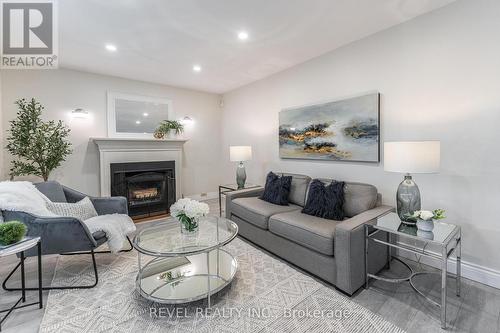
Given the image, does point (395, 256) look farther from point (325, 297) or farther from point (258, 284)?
point (258, 284)

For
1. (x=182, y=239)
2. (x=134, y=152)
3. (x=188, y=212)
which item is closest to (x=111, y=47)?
(x=134, y=152)

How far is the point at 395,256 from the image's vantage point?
259cm

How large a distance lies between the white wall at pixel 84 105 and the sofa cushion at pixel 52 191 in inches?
54.1

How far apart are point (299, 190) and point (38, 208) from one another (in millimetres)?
2923

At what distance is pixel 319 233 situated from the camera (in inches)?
84.2

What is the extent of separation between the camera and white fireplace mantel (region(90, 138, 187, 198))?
4.05 metres

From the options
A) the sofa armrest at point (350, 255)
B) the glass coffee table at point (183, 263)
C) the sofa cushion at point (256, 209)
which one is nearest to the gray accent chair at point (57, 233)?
the glass coffee table at point (183, 263)

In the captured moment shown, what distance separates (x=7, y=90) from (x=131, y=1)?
9.40ft

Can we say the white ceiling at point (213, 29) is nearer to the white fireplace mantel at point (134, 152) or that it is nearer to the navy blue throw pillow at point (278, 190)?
the white fireplace mantel at point (134, 152)

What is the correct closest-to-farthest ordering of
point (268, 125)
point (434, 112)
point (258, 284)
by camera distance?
point (258, 284) → point (434, 112) → point (268, 125)

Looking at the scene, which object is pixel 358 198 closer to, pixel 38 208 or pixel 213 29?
pixel 213 29

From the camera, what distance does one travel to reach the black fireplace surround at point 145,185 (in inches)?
165

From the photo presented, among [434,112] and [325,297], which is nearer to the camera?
[325,297]

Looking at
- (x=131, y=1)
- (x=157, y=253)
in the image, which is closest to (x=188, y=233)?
(x=157, y=253)
